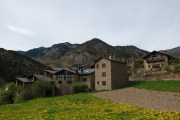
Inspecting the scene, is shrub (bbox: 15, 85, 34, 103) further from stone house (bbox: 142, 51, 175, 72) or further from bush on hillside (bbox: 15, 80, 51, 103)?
stone house (bbox: 142, 51, 175, 72)

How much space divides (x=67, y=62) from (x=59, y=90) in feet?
256

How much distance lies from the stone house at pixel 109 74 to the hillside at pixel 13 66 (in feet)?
184

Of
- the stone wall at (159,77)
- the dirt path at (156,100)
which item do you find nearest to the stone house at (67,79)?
the stone wall at (159,77)

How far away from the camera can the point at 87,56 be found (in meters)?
119

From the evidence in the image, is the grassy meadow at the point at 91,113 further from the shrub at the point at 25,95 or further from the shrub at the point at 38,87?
the shrub at the point at 38,87

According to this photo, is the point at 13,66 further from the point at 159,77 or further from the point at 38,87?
the point at 159,77

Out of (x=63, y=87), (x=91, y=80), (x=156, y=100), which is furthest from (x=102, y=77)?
(x=156, y=100)

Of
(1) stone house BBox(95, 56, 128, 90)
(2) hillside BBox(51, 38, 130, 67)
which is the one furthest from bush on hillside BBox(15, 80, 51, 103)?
(2) hillside BBox(51, 38, 130, 67)

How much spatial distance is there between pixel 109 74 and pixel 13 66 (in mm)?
66249

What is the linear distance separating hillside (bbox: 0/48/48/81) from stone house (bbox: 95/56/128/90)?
56.1 m

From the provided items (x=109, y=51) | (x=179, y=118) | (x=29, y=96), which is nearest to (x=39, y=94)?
(x=29, y=96)

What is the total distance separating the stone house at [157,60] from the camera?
5062 centimetres

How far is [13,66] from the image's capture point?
75188mm

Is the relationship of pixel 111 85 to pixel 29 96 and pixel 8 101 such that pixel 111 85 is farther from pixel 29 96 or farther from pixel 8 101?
pixel 8 101
